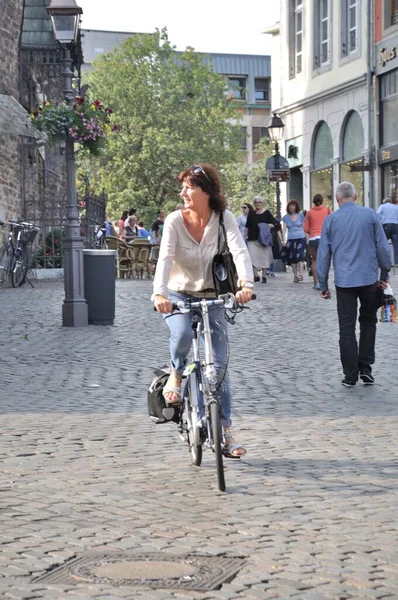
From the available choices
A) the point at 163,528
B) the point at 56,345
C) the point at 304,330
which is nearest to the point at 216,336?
the point at 163,528

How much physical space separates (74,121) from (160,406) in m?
11.2

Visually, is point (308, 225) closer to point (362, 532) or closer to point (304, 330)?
point (304, 330)

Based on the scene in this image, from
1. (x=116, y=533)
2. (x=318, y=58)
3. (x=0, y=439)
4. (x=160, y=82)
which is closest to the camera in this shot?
(x=116, y=533)

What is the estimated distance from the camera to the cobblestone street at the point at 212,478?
514cm

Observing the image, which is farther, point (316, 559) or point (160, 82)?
point (160, 82)

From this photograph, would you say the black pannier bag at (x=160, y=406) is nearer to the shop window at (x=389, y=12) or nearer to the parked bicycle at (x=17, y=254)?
the parked bicycle at (x=17, y=254)

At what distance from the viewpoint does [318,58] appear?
43.6 m

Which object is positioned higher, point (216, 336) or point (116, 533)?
point (216, 336)

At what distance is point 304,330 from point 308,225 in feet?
27.6

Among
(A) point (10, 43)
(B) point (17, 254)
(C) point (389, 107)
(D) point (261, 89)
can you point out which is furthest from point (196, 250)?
(D) point (261, 89)

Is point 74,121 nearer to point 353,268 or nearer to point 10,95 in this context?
point 353,268

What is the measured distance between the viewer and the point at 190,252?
7387mm

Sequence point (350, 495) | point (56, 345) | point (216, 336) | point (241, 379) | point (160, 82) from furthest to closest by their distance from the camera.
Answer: point (160, 82)
point (56, 345)
point (241, 379)
point (216, 336)
point (350, 495)

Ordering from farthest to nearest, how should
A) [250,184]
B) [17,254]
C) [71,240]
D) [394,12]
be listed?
1. [250,184]
2. [394,12]
3. [17,254]
4. [71,240]
